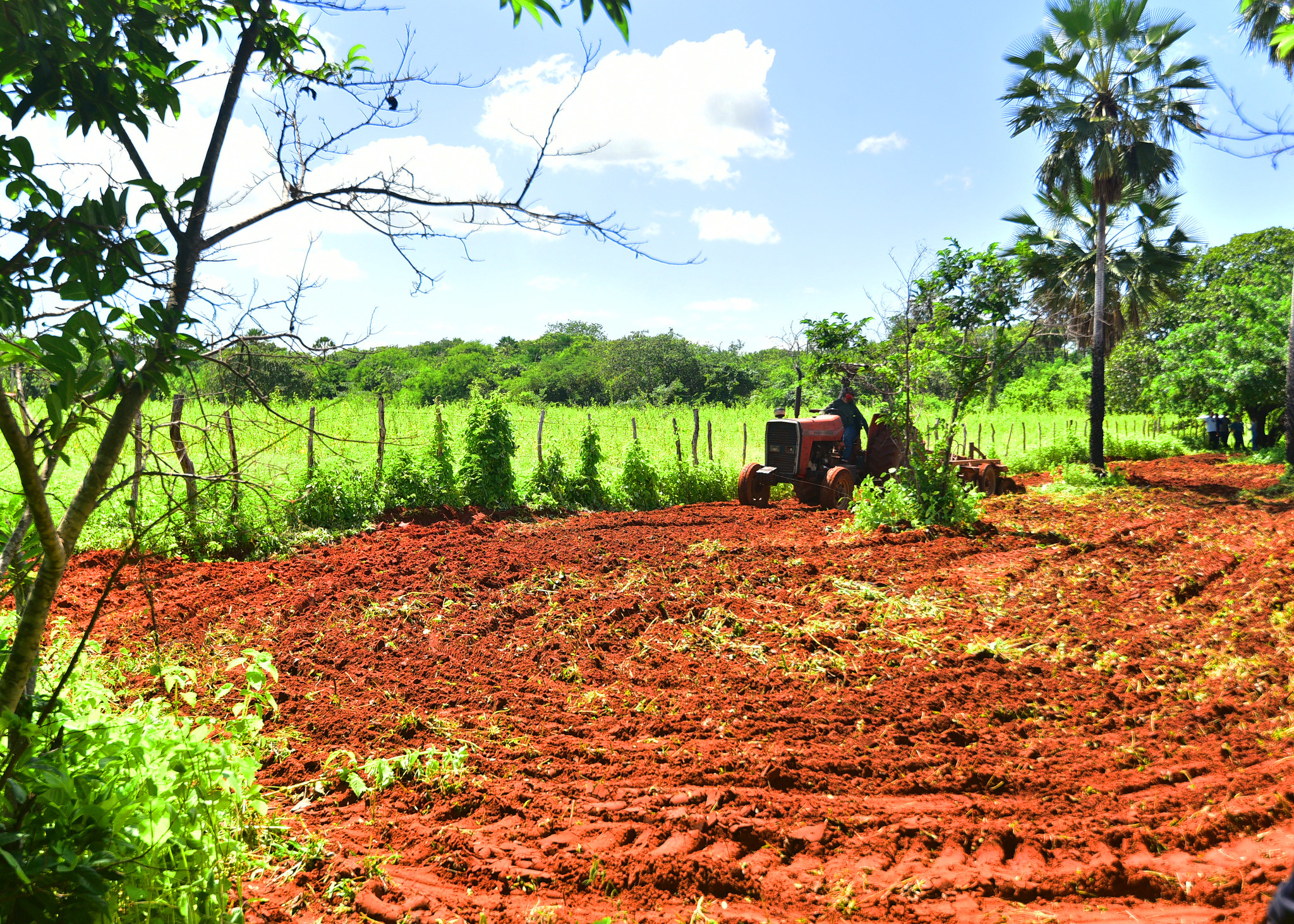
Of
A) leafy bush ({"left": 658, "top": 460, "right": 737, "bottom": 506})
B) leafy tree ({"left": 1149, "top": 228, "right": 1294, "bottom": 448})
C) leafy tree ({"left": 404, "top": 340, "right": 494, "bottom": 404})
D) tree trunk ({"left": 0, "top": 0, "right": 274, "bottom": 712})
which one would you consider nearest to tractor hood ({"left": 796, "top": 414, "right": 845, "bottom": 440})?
leafy bush ({"left": 658, "top": 460, "right": 737, "bottom": 506})

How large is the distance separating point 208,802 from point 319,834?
798 mm

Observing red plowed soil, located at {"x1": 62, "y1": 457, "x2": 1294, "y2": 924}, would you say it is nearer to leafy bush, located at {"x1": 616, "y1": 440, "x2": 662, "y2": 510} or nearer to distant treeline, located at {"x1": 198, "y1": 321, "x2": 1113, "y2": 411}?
leafy bush, located at {"x1": 616, "y1": 440, "x2": 662, "y2": 510}

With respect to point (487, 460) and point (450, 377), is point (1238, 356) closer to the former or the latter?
point (487, 460)

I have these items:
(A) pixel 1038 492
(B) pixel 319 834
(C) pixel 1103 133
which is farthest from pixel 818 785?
(C) pixel 1103 133

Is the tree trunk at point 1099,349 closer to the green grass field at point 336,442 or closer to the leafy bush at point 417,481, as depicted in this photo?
the green grass field at point 336,442

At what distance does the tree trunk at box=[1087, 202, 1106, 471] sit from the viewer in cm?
1421

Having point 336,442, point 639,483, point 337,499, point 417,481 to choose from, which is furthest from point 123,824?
point 639,483

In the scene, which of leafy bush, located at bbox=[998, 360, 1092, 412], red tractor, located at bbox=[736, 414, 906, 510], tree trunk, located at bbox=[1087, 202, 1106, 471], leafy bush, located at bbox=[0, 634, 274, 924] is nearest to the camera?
leafy bush, located at bbox=[0, 634, 274, 924]

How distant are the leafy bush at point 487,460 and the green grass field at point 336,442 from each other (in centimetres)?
56

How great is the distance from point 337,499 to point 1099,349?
1416 centimetres

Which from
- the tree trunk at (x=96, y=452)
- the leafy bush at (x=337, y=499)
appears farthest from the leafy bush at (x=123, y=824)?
the leafy bush at (x=337, y=499)

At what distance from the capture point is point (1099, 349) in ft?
47.3

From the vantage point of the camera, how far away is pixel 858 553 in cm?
785

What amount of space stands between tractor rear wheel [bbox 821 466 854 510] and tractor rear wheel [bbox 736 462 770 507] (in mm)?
1016
